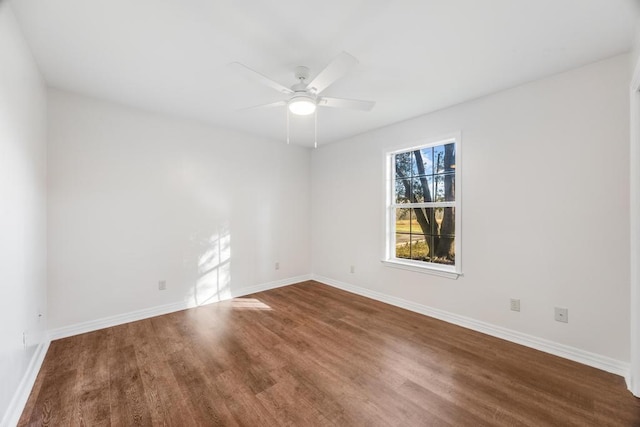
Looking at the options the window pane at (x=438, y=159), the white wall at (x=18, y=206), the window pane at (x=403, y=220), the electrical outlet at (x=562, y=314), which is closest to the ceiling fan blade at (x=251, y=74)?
the white wall at (x=18, y=206)

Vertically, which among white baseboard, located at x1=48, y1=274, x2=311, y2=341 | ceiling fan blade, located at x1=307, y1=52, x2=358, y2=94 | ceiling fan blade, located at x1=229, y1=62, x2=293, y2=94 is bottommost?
white baseboard, located at x1=48, y1=274, x2=311, y2=341

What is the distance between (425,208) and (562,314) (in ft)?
5.50

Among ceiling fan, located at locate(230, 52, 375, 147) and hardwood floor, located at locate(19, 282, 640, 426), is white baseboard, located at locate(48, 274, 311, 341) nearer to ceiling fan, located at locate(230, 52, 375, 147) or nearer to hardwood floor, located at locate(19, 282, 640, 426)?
hardwood floor, located at locate(19, 282, 640, 426)

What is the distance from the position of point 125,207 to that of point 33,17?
184cm

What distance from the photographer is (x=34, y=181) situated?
217 centimetres

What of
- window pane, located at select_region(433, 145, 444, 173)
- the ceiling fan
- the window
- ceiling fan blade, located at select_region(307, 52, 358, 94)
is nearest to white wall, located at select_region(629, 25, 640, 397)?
the window

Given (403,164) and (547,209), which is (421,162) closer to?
(403,164)

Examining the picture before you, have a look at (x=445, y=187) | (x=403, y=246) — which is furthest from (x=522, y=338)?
(x=445, y=187)

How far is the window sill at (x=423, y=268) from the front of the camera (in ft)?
9.86

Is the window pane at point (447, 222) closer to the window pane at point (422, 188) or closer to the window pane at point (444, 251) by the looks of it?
the window pane at point (444, 251)

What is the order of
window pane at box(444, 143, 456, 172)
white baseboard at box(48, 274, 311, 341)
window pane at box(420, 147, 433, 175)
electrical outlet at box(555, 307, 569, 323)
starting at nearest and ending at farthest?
electrical outlet at box(555, 307, 569, 323)
white baseboard at box(48, 274, 311, 341)
window pane at box(444, 143, 456, 172)
window pane at box(420, 147, 433, 175)

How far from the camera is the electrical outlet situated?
2277mm

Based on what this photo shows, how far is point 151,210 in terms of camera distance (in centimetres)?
319

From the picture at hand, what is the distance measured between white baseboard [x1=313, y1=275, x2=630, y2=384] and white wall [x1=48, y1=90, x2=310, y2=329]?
215 centimetres
